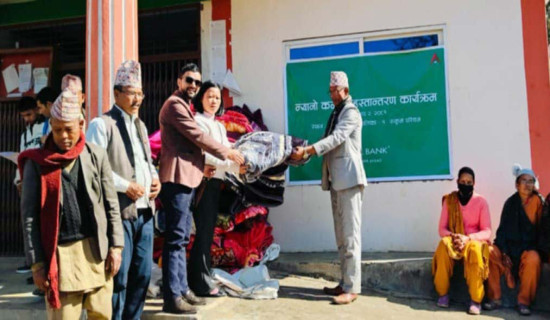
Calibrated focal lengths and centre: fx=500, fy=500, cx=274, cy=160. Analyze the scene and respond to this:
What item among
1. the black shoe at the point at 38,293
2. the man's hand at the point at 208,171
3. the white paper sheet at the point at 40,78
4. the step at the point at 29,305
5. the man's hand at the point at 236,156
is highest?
the white paper sheet at the point at 40,78

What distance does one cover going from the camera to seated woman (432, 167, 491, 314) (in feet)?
15.4

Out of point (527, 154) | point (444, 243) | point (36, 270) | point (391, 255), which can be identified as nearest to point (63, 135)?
point (36, 270)

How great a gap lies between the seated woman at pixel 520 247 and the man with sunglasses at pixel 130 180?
10.8 ft

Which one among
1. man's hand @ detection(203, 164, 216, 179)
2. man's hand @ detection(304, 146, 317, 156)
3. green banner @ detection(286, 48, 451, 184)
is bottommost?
man's hand @ detection(203, 164, 216, 179)

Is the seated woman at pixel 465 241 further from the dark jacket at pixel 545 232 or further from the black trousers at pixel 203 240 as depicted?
the black trousers at pixel 203 240

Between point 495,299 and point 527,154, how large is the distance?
70.9 inches

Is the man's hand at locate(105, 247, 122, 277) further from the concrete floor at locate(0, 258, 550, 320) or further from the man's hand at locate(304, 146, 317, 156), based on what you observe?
the man's hand at locate(304, 146, 317, 156)

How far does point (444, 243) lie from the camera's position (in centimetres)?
483

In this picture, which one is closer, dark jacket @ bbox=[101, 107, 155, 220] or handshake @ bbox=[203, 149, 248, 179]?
dark jacket @ bbox=[101, 107, 155, 220]

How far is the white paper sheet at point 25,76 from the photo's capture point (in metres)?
7.17

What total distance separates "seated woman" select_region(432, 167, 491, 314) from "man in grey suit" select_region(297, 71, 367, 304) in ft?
2.99

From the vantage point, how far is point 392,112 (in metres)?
6.01

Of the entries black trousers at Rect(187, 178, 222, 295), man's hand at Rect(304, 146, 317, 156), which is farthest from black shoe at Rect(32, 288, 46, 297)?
man's hand at Rect(304, 146, 317, 156)

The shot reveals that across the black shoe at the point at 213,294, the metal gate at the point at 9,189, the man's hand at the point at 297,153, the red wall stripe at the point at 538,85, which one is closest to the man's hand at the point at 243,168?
the man's hand at the point at 297,153
